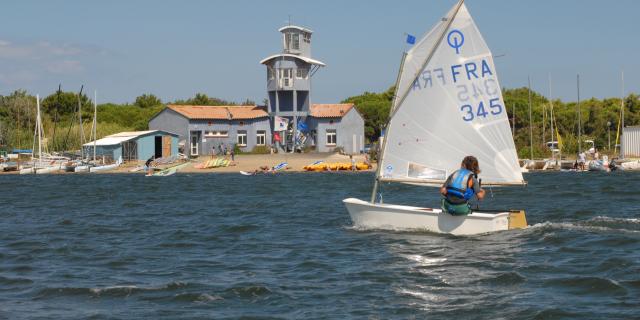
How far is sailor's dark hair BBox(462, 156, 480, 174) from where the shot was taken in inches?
843

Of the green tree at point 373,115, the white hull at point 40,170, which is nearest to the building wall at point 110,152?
the white hull at point 40,170

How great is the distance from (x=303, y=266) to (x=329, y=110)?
203 ft

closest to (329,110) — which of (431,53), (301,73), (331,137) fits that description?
(331,137)

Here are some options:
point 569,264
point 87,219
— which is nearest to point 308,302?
point 569,264

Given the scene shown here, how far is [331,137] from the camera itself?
261 feet

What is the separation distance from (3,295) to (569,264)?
1139 cm

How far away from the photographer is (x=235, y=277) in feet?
57.0

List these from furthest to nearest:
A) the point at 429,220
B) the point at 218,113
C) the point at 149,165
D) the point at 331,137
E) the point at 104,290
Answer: the point at 331,137 < the point at 218,113 < the point at 149,165 < the point at 429,220 < the point at 104,290

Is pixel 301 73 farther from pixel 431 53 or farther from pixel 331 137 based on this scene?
pixel 431 53

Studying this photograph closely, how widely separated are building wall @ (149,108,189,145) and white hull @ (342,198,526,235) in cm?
5590

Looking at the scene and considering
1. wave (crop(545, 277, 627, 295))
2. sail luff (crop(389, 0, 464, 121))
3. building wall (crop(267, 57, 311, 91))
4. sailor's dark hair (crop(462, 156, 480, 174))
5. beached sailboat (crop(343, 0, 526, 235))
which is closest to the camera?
wave (crop(545, 277, 627, 295))

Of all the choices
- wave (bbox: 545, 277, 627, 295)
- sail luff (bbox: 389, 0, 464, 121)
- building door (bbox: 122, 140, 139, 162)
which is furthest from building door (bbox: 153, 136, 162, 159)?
wave (bbox: 545, 277, 627, 295)

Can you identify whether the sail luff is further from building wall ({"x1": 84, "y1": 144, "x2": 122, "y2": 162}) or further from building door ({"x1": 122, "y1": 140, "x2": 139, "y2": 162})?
building wall ({"x1": 84, "y1": 144, "x2": 122, "y2": 162})

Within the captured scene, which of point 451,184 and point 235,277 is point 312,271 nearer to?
point 235,277
